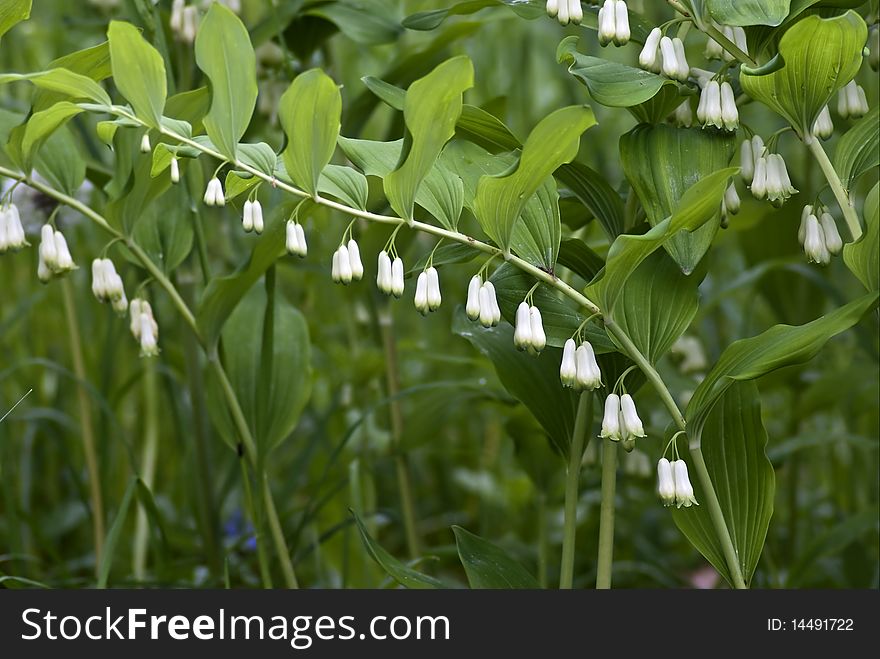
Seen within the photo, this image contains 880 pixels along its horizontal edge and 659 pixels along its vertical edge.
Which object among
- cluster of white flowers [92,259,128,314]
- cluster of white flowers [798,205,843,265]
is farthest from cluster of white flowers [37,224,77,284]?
cluster of white flowers [798,205,843,265]

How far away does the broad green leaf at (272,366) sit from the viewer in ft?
4.51

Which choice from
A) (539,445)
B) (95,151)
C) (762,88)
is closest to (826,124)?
(762,88)

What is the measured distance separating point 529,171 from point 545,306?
204 millimetres

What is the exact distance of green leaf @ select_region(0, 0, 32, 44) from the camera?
38.8 inches

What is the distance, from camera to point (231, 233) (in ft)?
7.91

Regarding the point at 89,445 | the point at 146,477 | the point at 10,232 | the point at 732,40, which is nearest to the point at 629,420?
the point at 732,40

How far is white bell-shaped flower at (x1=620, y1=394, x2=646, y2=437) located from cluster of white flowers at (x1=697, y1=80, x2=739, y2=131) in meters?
0.30

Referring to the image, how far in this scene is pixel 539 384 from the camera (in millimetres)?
1170

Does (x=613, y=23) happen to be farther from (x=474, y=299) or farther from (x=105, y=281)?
(x=105, y=281)

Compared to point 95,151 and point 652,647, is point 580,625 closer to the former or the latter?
point 652,647

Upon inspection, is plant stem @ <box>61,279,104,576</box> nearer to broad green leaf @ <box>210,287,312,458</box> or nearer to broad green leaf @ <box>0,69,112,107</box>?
broad green leaf @ <box>210,287,312,458</box>

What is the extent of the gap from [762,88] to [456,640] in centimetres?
69

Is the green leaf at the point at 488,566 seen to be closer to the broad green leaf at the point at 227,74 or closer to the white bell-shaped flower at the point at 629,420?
the white bell-shaped flower at the point at 629,420

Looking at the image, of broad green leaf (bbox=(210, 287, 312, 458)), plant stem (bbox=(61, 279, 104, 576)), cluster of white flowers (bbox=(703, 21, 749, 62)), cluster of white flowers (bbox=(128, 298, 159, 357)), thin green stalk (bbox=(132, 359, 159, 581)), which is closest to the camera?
cluster of white flowers (bbox=(703, 21, 749, 62))
